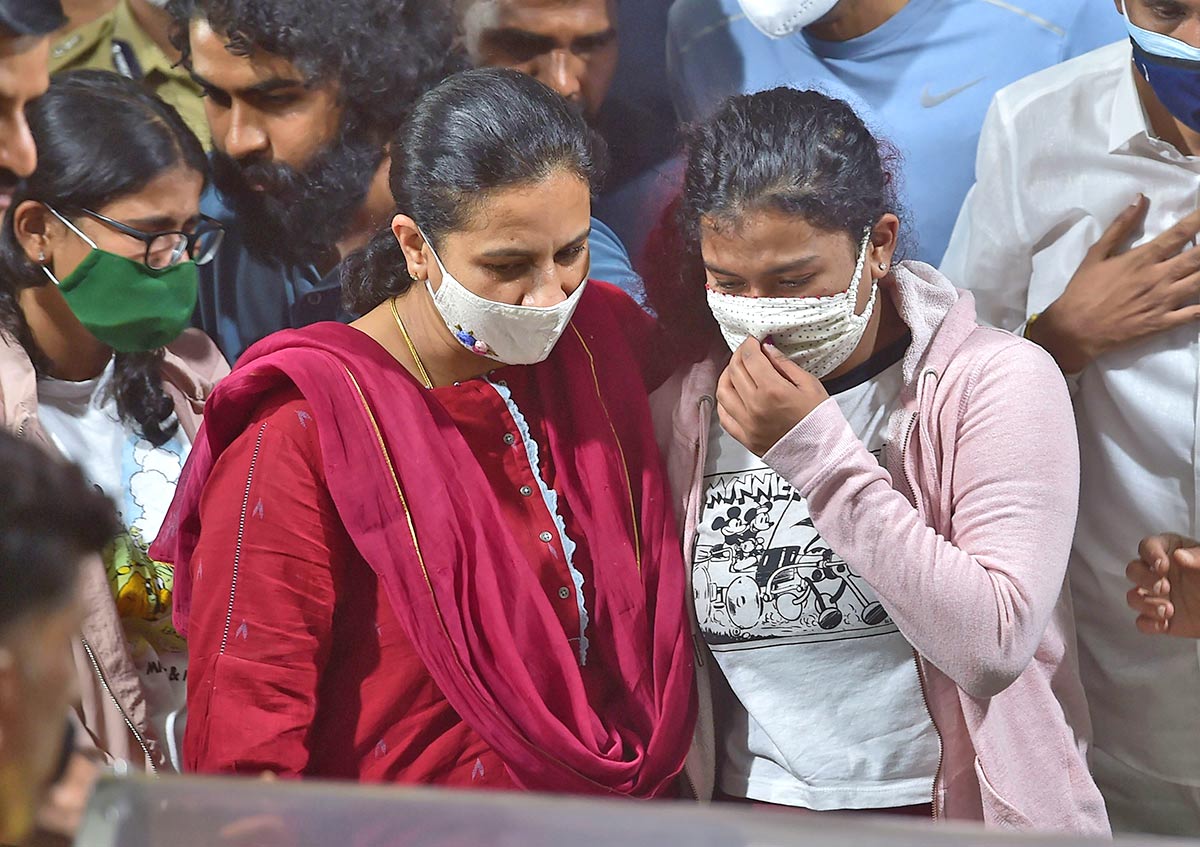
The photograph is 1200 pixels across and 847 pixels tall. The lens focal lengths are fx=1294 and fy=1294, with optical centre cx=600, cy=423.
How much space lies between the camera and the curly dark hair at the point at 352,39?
2410 millimetres

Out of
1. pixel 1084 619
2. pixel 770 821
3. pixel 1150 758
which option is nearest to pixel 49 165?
pixel 770 821

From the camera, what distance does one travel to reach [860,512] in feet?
6.38

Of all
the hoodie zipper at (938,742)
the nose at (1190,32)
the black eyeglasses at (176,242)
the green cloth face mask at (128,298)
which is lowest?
the hoodie zipper at (938,742)

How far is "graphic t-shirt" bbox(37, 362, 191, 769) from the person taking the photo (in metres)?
2.39

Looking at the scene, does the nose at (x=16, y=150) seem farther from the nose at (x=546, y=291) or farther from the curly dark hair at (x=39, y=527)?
the curly dark hair at (x=39, y=527)

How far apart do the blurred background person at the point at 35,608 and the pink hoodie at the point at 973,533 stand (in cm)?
113

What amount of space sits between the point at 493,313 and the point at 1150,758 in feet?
4.51

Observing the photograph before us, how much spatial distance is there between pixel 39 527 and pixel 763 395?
117cm

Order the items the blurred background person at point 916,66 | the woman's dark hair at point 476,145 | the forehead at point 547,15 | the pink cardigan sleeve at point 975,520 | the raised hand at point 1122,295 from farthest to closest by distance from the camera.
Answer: the forehead at point 547,15 < the blurred background person at point 916,66 < the raised hand at point 1122,295 < the woman's dark hair at point 476,145 < the pink cardigan sleeve at point 975,520

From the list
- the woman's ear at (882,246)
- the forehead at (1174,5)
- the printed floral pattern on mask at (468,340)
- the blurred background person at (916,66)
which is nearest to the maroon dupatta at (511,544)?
the printed floral pattern on mask at (468,340)

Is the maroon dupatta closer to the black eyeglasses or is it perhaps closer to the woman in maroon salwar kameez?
the woman in maroon salwar kameez

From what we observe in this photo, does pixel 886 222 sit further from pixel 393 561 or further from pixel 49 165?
pixel 49 165

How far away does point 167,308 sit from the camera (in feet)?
8.03

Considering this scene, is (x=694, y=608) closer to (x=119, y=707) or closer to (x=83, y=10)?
(x=119, y=707)
